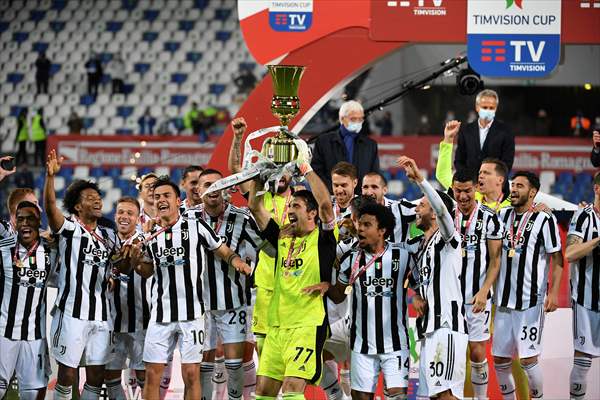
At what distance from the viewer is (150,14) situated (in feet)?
81.6

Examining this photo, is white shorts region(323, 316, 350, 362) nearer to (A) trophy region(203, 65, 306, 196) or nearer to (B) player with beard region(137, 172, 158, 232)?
(A) trophy region(203, 65, 306, 196)

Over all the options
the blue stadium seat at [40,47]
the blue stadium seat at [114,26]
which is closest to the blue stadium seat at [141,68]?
the blue stadium seat at [114,26]

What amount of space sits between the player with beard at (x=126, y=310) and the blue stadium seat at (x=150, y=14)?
672 inches

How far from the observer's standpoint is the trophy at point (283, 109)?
6938 millimetres

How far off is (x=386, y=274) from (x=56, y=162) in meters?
2.30

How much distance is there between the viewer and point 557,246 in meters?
8.35

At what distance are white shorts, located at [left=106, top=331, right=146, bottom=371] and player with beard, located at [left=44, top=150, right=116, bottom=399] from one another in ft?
1.19

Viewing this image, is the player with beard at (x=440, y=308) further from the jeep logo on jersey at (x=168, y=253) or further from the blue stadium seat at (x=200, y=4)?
the blue stadium seat at (x=200, y=4)

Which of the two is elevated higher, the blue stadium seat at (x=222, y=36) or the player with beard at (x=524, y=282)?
the blue stadium seat at (x=222, y=36)

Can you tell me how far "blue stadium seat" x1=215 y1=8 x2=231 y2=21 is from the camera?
81.4 ft

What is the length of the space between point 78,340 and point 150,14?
17851mm

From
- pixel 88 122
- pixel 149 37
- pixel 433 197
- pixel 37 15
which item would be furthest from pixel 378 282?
pixel 37 15

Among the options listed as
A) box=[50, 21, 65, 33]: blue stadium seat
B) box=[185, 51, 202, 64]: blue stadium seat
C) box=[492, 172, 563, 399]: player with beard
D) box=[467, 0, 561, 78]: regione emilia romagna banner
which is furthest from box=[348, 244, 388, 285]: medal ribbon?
box=[50, 21, 65, 33]: blue stadium seat

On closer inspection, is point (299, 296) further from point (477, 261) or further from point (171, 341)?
point (477, 261)
